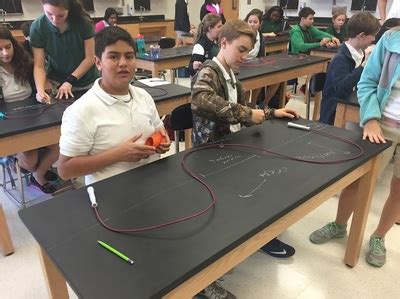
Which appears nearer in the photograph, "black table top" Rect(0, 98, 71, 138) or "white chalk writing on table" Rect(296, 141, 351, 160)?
"white chalk writing on table" Rect(296, 141, 351, 160)

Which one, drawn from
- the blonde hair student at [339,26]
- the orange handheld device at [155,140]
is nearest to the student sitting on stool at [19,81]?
the orange handheld device at [155,140]

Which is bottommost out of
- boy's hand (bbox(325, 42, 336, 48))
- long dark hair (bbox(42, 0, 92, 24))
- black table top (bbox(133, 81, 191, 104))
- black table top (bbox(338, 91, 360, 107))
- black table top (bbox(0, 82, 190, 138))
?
black table top (bbox(338, 91, 360, 107))

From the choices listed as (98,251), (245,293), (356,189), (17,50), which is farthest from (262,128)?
(17,50)

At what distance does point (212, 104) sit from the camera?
61.0 inches

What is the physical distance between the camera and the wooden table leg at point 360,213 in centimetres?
158

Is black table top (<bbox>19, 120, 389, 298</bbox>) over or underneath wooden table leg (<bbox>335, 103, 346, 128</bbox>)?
over

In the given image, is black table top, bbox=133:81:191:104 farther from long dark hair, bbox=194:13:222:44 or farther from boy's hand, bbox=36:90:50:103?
long dark hair, bbox=194:13:222:44

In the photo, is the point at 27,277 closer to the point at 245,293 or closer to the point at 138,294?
the point at 245,293

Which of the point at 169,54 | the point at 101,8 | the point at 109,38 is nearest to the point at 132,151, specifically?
the point at 109,38

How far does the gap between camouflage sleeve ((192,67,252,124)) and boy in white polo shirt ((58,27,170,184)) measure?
281 millimetres

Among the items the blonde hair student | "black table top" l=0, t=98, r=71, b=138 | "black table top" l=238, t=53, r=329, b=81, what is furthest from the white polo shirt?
the blonde hair student

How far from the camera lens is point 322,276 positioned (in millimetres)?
Answer: 1741

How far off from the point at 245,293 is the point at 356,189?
763mm

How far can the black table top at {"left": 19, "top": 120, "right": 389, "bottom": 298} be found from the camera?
2.57 ft
